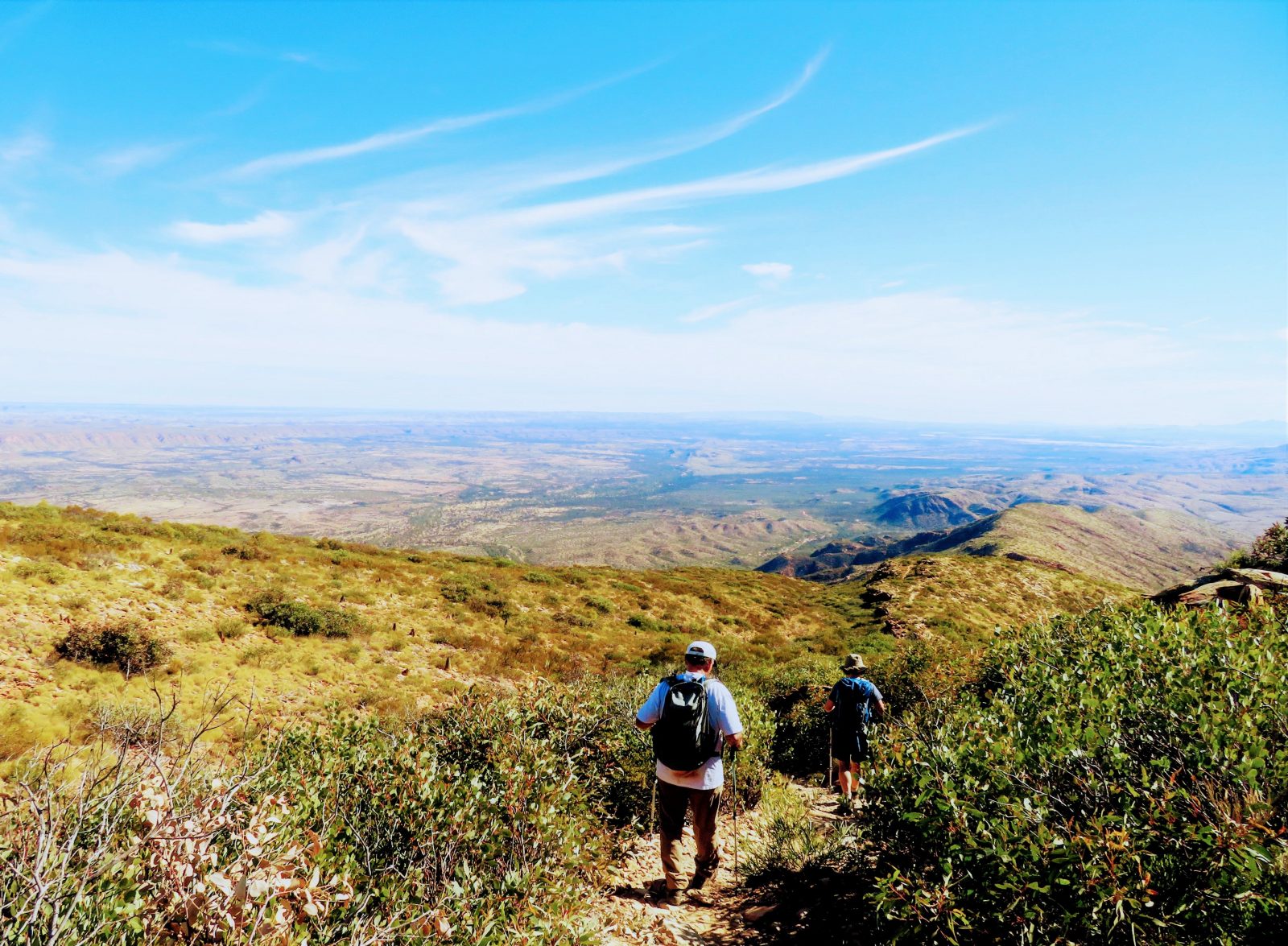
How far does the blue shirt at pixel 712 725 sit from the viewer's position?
6.03m

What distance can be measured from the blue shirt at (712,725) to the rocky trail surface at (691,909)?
4.24 feet

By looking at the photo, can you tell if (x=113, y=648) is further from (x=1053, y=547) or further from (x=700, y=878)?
(x=1053, y=547)

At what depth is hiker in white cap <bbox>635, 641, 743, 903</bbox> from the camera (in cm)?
595

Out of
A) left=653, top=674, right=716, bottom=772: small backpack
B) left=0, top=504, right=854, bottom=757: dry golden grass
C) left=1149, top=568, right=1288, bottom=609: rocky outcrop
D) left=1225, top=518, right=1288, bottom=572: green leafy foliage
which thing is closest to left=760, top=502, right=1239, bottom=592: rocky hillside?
left=1225, top=518, right=1288, bottom=572: green leafy foliage

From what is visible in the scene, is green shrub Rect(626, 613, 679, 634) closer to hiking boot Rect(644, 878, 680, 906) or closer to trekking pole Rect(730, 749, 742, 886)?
trekking pole Rect(730, 749, 742, 886)

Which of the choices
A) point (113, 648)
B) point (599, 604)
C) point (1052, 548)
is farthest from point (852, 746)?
point (1052, 548)

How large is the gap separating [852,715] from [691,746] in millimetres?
4207

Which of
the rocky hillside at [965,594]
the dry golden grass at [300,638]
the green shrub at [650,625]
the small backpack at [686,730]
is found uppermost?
the small backpack at [686,730]

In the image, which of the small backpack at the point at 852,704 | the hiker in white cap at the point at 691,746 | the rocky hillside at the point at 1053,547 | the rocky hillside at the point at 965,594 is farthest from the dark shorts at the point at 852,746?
the rocky hillside at the point at 1053,547

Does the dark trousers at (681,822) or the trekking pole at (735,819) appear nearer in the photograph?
the dark trousers at (681,822)

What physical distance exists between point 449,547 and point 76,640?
16035 cm

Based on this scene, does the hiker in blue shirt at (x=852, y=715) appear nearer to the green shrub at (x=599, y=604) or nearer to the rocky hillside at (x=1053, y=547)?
the green shrub at (x=599, y=604)

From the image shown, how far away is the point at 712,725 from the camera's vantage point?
6.04m

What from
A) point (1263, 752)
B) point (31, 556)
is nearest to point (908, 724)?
point (1263, 752)
